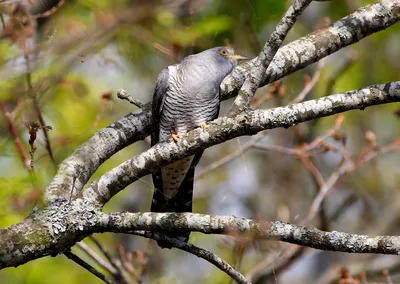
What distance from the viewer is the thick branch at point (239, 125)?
8.81 ft

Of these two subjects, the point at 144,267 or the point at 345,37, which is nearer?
the point at 345,37

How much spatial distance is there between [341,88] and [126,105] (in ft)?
8.40

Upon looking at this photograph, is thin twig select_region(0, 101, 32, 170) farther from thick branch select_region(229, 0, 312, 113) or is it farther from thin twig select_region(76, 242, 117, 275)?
thin twig select_region(76, 242, 117, 275)

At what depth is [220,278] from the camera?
20.5ft

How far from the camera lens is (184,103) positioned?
4.15 metres

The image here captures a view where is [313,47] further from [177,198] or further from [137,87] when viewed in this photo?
[137,87]

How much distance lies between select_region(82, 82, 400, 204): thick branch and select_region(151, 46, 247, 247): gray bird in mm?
1120

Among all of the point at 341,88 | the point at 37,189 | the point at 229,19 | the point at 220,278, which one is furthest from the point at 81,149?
Result: the point at 341,88

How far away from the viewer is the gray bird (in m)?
4.04

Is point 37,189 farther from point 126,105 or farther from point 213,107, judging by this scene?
point 126,105

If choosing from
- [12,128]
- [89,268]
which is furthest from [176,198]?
[12,128]

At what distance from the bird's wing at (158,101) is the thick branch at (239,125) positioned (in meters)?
0.76

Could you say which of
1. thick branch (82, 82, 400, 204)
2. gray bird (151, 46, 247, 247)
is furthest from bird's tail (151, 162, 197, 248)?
thick branch (82, 82, 400, 204)

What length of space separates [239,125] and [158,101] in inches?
53.8
